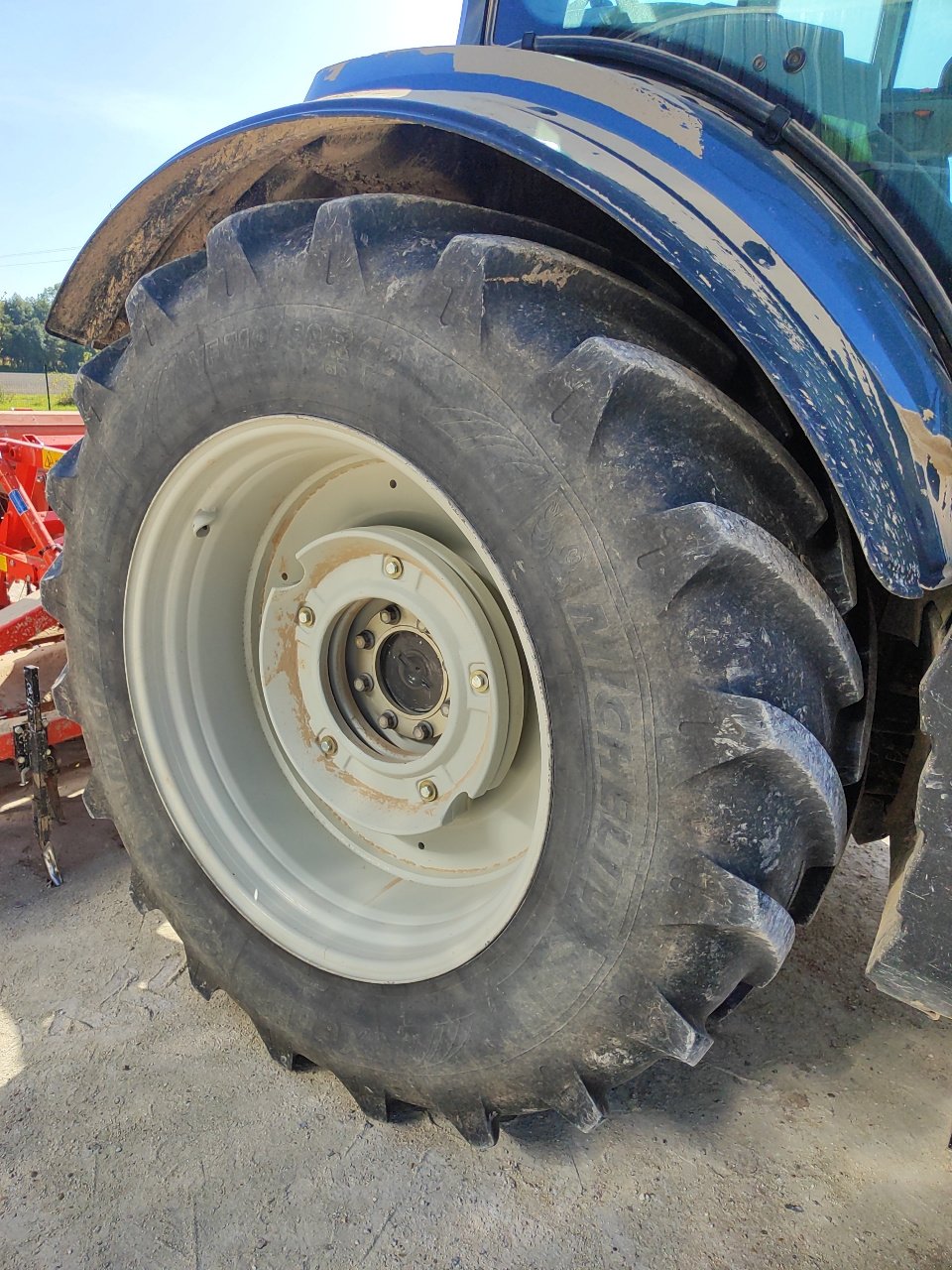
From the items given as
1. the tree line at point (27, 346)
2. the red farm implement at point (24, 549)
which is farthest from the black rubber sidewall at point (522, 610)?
the tree line at point (27, 346)

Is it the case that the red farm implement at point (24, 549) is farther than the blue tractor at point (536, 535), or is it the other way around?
the red farm implement at point (24, 549)

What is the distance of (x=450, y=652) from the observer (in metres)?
1.41

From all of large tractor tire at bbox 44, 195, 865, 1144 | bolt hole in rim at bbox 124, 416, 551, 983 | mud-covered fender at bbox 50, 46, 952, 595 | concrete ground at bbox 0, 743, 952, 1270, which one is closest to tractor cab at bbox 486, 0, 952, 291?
mud-covered fender at bbox 50, 46, 952, 595

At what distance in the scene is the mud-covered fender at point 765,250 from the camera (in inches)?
39.4

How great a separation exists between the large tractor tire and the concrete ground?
0.12 meters

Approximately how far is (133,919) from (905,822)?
5.36 ft

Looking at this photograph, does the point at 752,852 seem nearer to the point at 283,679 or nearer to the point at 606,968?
the point at 606,968

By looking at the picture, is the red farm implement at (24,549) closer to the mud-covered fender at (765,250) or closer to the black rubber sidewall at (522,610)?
the black rubber sidewall at (522,610)

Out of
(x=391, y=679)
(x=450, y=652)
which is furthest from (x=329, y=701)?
(x=450, y=652)

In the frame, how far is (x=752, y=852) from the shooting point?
1.11 meters

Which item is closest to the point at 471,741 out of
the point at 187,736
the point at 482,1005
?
the point at 482,1005

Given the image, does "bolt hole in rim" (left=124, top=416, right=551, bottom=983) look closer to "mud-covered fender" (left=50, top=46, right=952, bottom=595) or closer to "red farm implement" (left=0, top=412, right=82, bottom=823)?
"mud-covered fender" (left=50, top=46, right=952, bottom=595)

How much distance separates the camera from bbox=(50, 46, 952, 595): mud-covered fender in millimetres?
1000

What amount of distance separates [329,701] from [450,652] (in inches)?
14.1
